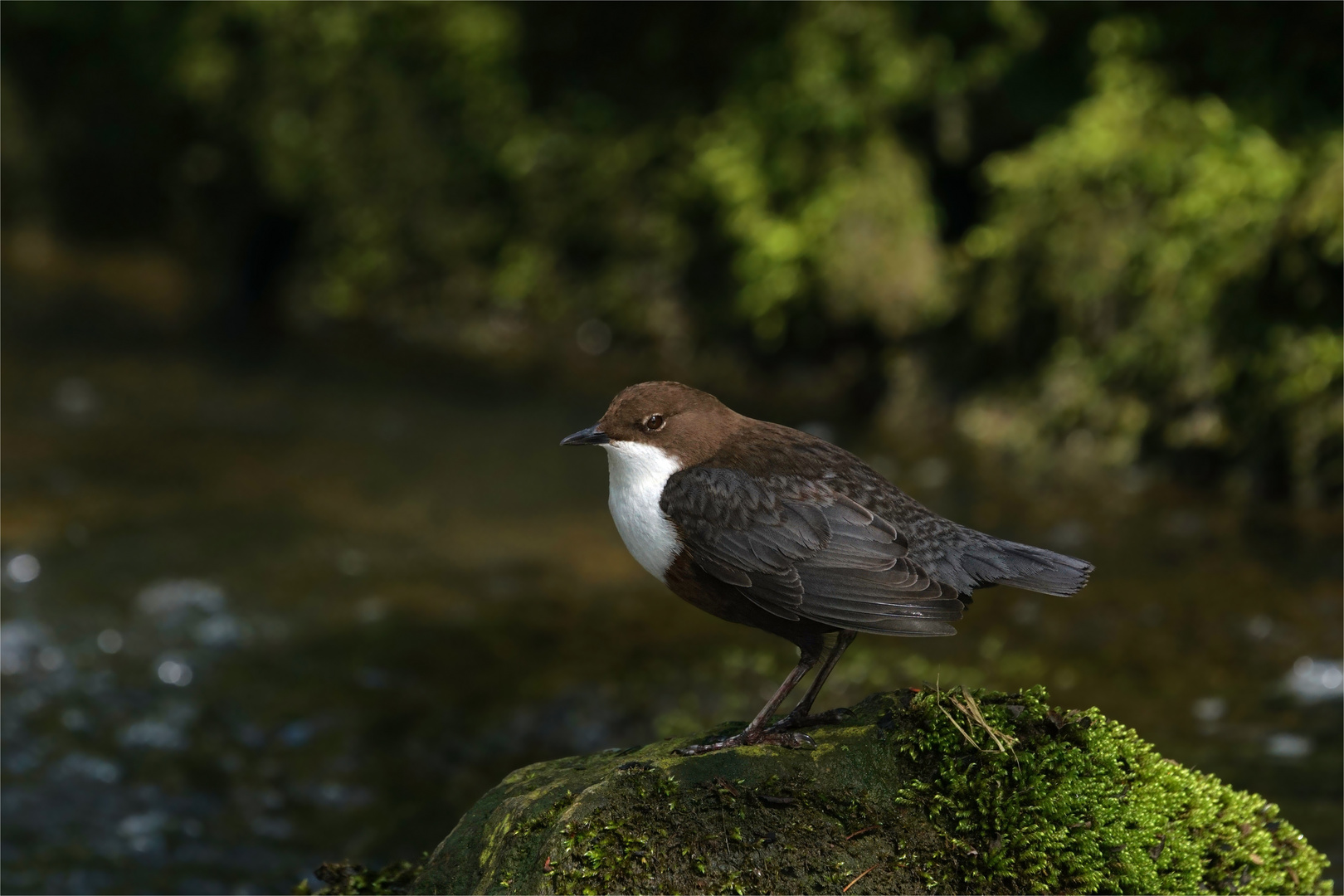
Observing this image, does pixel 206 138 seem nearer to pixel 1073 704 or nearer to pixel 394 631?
pixel 394 631

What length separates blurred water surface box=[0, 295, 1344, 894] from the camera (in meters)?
5.25

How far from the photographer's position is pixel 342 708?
6.10m

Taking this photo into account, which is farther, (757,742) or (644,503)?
(644,503)

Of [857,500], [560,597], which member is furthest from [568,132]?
[857,500]

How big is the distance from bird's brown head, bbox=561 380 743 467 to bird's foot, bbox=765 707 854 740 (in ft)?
2.37

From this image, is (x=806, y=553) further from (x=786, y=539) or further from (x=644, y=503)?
(x=644, y=503)

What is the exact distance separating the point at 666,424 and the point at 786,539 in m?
0.49

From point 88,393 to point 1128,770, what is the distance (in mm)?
10374

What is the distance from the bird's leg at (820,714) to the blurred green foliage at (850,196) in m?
5.57

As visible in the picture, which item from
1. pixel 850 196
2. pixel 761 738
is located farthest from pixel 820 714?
pixel 850 196

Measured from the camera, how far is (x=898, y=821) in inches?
108

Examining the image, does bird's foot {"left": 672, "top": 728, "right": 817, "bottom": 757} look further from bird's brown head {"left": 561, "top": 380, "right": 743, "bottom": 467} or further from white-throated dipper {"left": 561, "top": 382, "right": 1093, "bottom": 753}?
bird's brown head {"left": 561, "top": 380, "right": 743, "bottom": 467}

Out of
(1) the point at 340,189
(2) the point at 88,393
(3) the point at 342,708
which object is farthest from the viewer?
(1) the point at 340,189

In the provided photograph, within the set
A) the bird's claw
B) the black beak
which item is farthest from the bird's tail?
the black beak
